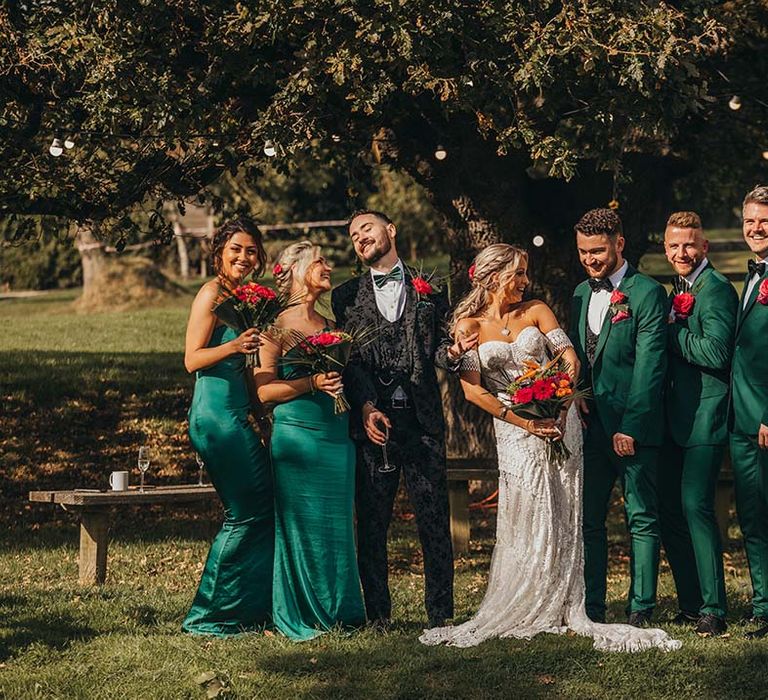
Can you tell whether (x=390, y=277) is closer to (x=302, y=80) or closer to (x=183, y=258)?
(x=302, y=80)

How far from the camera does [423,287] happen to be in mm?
8234

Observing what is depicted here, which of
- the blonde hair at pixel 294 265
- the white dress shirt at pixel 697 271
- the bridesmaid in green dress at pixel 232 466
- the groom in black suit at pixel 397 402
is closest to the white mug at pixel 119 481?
the bridesmaid in green dress at pixel 232 466

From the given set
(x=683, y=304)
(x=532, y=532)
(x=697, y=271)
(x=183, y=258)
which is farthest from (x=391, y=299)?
(x=183, y=258)

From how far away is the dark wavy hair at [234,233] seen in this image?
327 inches

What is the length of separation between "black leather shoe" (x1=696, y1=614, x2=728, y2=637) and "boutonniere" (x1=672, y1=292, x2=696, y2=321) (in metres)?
1.78

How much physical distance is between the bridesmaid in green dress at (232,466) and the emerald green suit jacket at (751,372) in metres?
2.82

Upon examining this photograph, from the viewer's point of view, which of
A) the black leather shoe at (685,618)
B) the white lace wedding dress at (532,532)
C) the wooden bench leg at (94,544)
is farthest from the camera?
the wooden bench leg at (94,544)

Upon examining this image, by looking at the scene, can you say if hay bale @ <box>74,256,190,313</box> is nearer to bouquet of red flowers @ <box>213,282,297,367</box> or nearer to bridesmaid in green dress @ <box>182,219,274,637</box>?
bridesmaid in green dress @ <box>182,219,274,637</box>

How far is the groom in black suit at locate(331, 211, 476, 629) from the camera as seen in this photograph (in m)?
8.22

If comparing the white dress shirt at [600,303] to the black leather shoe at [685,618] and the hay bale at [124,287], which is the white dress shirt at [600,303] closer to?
the black leather shoe at [685,618]

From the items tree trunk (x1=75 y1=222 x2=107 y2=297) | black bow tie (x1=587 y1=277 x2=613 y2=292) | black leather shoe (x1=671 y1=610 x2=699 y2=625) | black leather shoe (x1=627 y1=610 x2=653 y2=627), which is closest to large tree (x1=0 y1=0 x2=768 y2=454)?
black bow tie (x1=587 y1=277 x2=613 y2=292)

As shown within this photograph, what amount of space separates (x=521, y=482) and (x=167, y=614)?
8.71 ft

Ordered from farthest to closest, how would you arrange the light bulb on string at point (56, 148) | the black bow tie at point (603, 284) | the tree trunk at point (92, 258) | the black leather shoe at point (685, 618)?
the tree trunk at point (92, 258), the light bulb on string at point (56, 148), the black leather shoe at point (685, 618), the black bow tie at point (603, 284)

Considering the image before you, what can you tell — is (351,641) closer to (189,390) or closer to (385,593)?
(385,593)
